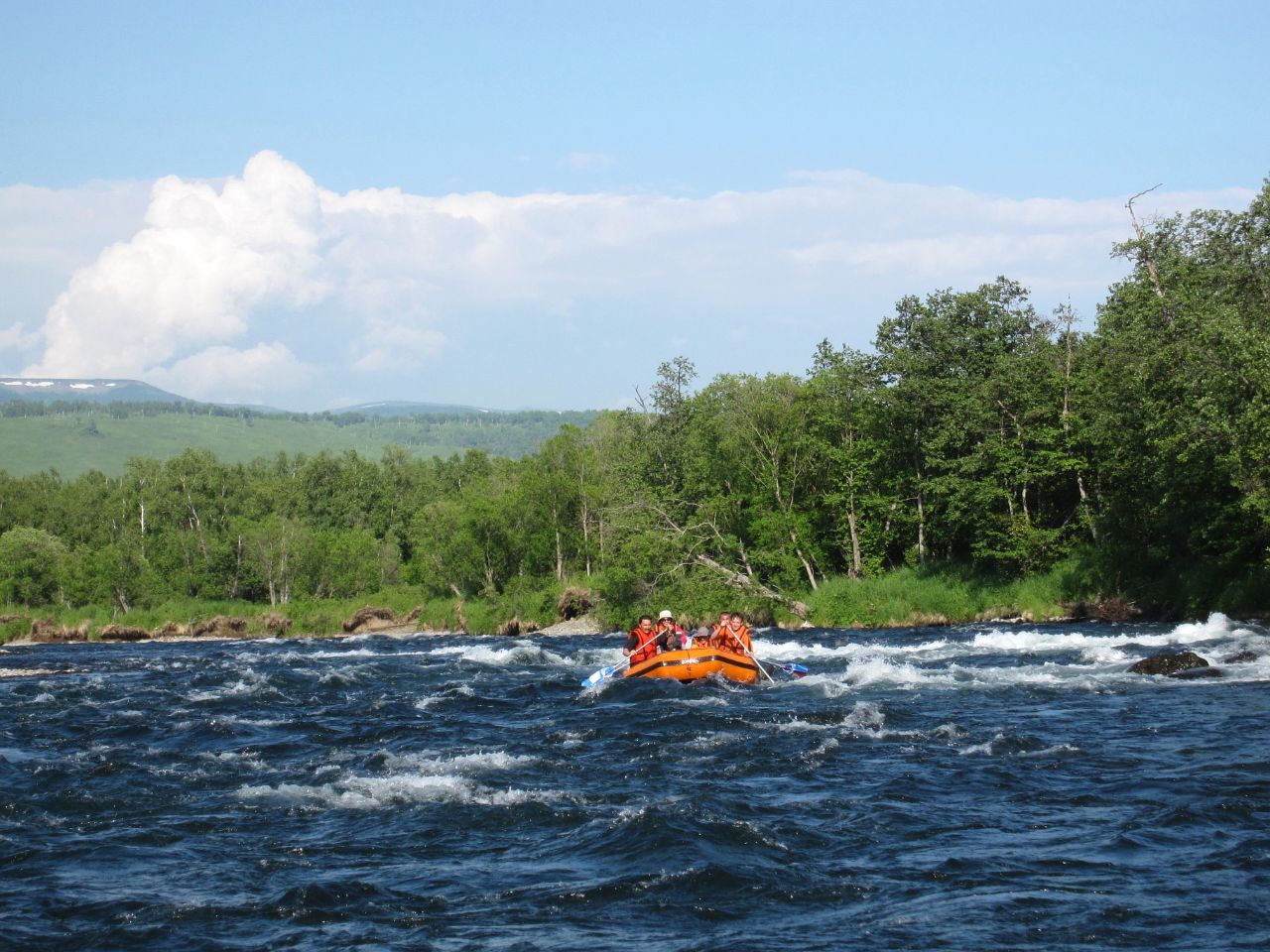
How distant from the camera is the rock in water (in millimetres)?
24250

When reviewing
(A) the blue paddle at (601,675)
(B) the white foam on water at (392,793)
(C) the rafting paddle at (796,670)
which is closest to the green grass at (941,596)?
(C) the rafting paddle at (796,670)

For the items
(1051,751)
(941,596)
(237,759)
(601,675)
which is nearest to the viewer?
(1051,751)

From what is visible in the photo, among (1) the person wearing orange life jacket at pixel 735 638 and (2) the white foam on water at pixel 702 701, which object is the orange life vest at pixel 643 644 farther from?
(2) the white foam on water at pixel 702 701

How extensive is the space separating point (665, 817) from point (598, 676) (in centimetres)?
1405

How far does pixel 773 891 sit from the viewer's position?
11352mm

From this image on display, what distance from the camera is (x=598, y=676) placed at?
91.5 ft

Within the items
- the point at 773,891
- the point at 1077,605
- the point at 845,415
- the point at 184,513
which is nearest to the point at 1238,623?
the point at 1077,605

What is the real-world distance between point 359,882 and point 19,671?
1227 inches

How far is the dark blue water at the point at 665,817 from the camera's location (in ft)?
34.5

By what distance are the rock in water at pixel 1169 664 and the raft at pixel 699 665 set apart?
8.12m

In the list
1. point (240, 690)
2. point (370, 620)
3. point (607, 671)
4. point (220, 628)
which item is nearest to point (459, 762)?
point (607, 671)

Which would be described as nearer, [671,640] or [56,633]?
[671,640]

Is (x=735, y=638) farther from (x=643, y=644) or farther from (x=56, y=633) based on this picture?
(x=56, y=633)

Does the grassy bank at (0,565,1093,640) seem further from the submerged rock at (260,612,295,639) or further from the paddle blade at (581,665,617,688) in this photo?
the paddle blade at (581,665,617,688)
